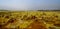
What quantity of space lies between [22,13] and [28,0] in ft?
0.63

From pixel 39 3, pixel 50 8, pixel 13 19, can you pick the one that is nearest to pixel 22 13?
pixel 13 19

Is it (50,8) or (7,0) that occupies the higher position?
(7,0)

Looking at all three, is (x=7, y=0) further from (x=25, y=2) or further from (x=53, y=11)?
(x=53, y=11)

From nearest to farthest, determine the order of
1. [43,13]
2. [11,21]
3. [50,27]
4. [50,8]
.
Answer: [50,27] < [11,21] < [43,13] < [50,8]

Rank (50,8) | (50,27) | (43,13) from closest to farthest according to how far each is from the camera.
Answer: (50,27) → (43,13) → (50,8)

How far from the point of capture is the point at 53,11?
1.21 meters

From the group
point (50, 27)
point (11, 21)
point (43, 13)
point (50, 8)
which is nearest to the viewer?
point (50, 27)

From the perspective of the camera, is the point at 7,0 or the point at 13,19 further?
the point at 7,0

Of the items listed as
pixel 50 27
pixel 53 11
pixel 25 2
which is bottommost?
pixel 50 27

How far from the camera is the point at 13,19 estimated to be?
3.45 feet

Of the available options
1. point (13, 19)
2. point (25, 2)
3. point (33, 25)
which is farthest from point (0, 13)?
point (33, 25)

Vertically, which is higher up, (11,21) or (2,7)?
(2,7)

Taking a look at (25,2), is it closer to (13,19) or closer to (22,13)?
(22,13)

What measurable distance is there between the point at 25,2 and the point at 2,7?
1.00ft
